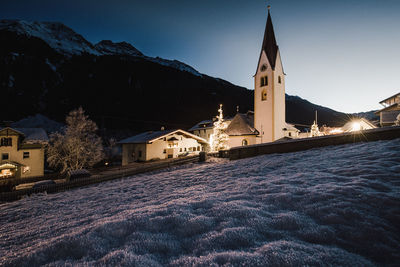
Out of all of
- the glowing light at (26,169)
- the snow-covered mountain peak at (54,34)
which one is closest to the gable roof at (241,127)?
the glowing light at (26,169)

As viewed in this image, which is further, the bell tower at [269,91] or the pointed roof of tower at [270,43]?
the pointed roof of tower at [270,43]

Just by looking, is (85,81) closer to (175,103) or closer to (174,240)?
(175,103)

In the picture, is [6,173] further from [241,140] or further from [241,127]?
[241,127]

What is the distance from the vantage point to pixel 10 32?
69375 mm

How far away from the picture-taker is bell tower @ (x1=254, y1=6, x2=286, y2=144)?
88.6 feet

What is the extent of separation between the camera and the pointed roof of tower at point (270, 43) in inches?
1096

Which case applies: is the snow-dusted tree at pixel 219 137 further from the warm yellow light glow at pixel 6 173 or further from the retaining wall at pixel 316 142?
the warm yellow light glow at pixel 6 173

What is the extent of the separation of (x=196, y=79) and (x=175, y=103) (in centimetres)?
3939

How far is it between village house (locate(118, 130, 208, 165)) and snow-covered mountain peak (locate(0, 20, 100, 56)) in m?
90.7

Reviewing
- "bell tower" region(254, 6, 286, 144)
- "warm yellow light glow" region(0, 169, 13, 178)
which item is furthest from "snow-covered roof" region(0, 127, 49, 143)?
"bell tower" region(254, 6, 286, 144)

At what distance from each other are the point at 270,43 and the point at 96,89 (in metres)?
72.2

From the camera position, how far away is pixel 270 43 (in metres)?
28.1

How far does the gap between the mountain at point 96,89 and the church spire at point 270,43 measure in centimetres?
4224

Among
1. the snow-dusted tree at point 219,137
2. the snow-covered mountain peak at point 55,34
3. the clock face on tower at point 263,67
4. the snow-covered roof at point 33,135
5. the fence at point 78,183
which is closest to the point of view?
the fence at point 78,183
